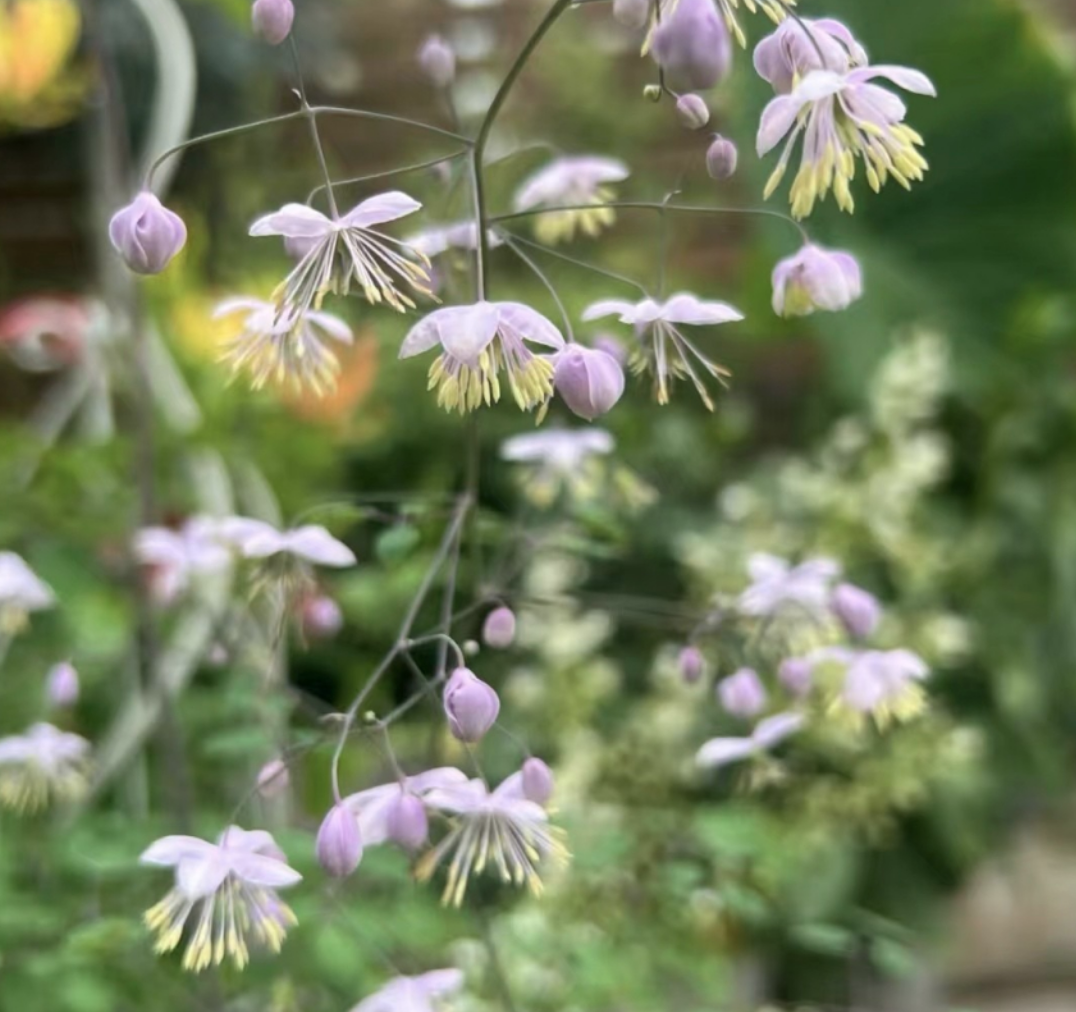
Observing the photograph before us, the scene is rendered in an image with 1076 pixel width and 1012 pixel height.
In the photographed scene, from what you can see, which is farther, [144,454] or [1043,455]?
[1043,455]

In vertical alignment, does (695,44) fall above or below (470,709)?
above

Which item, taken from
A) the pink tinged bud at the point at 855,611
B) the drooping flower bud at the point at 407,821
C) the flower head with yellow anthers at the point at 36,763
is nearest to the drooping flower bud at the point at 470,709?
the drooping flower bud at the point at 407,821

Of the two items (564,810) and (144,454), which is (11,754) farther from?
(564,810)

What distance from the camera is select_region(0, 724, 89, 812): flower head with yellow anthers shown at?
774 millimetres

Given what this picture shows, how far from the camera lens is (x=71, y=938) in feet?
2.35

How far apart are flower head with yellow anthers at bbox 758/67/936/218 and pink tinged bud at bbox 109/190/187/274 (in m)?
0.22

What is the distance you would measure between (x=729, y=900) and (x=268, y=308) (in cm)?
48

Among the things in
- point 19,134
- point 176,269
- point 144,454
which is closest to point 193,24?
point 19,134

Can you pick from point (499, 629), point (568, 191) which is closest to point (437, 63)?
point (568, 191)

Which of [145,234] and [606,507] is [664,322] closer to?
[145,234]

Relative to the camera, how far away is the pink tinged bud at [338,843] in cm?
50

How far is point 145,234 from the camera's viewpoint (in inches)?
19.3

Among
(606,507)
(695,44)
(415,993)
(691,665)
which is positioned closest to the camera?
(695,44)

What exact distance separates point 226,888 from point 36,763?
0.30 metres
